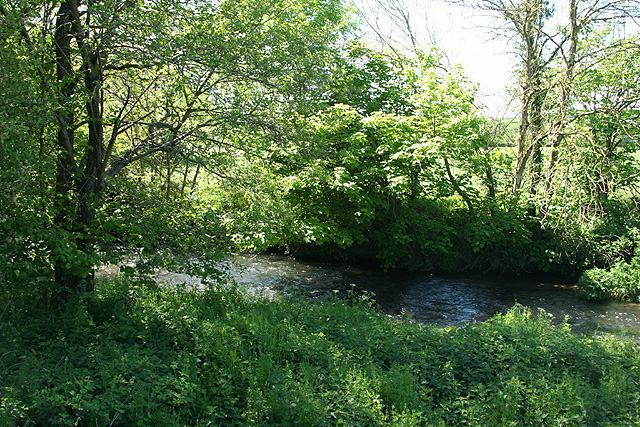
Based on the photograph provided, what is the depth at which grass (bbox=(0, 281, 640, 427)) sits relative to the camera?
438 centimetres

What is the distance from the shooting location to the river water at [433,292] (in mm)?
10906

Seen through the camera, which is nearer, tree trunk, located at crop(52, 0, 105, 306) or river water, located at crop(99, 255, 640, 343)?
tree trunk, located at crop(52, 0, 105, 306)

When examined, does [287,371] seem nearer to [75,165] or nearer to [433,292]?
[75,165]

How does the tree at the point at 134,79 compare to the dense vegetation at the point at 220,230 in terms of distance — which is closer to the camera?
the dense vegetation at the point at 220,230

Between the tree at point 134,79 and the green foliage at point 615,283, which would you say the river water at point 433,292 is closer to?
the green foliage at point 615,283

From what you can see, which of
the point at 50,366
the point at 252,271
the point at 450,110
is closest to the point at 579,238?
the point at 450,110

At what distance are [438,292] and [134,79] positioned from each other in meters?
9.54

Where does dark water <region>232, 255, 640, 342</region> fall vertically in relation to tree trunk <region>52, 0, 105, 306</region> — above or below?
below

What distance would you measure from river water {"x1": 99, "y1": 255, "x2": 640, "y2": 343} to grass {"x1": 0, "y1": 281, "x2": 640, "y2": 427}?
3.22m

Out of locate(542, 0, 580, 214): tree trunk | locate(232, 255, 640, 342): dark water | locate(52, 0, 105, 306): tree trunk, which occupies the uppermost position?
locate(542, 0, 580, 214): tree trunk

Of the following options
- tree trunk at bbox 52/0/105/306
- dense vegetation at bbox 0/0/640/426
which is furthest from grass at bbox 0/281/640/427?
tree trunk at bbox 52/0/105/306

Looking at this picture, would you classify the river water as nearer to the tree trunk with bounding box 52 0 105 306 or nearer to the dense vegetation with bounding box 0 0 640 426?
the dense vegetation with bounding box 0 0 640 426

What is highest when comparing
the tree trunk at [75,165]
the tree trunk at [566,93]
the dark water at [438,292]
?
the tree trunk at [566,93]

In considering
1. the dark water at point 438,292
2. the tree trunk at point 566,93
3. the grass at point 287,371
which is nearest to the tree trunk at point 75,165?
the grass at point 287,371
